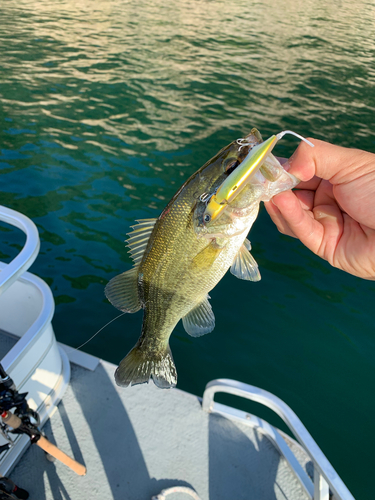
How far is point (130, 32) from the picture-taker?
818 inches

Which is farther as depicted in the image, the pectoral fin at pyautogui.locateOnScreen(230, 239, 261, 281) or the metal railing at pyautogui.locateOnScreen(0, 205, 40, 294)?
the metal railing at pyautogui.locateOnScreen(0, 205, 40, 294)

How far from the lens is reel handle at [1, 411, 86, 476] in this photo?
2617 millimetres

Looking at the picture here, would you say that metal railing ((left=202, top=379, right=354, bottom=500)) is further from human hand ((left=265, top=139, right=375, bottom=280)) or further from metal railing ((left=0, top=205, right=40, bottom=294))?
metal railing ((left=0, top=205, right=40, bottom=294))

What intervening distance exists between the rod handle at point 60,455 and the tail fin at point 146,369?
922 millimetres

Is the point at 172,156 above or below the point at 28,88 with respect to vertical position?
below

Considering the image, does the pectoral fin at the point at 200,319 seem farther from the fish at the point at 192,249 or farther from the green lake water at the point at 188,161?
the green lake water at the point at 188,161

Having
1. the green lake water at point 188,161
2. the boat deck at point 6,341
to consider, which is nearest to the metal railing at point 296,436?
the green lake water at point 188,161

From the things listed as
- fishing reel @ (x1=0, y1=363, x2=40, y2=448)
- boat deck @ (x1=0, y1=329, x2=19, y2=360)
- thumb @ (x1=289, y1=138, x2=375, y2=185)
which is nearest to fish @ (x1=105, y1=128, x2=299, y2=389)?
thumb @ (x1=289, y1=138, x2=375, y2=185)

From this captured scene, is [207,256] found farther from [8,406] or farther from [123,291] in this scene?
[8,406]

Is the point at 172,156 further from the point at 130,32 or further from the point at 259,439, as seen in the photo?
the point at 130,32

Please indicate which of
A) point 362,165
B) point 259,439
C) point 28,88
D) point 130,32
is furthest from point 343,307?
point 130,32

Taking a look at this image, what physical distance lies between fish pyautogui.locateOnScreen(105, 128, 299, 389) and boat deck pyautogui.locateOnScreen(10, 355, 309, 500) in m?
1.27

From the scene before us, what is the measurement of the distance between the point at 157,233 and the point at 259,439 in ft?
8.46

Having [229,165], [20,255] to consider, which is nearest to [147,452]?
[20,255]
